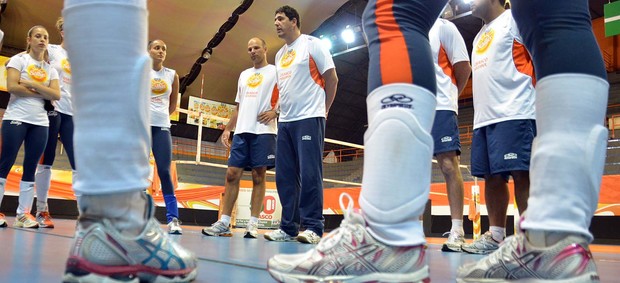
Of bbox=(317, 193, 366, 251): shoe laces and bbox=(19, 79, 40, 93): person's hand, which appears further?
bbox=(19, 79, 40, 93): person's hand

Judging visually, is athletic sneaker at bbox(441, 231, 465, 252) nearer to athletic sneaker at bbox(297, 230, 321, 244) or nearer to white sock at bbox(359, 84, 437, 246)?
athletic sneaker at bbox(297, 230, 321, 244)

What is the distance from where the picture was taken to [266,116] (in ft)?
11.7

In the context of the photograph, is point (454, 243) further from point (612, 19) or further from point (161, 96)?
point (612, 19)

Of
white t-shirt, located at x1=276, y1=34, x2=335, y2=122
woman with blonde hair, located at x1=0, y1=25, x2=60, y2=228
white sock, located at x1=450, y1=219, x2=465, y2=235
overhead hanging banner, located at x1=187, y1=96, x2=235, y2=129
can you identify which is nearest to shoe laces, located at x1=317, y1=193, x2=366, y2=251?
white sock, located at x1=450, y1=219, x2=465, y2=235

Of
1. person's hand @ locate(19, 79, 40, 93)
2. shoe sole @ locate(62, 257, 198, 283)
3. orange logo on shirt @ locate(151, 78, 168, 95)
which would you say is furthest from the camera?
orange logo on shirt @ locate(151, 78, 168, 95)

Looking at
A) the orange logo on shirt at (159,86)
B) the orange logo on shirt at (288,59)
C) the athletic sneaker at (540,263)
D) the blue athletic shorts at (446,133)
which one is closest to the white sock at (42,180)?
the orange logo on shirt at (159,86)

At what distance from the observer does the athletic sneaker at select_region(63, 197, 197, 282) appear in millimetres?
661

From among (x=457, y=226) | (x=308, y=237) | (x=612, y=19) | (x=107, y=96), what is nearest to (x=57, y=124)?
(x=308, y=237)

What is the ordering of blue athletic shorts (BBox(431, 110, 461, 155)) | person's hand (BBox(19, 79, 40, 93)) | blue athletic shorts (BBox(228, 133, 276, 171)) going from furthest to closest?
blue athletic shorts (BBox(228, 133, 276, 171))
person's hand (BBox(19, 79, 40, 93))
blue athletic shorts (BBox(431, 110, 461, 155))

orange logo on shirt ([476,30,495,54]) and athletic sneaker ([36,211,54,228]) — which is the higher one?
orange logo on shirt ([476,30,495,54])

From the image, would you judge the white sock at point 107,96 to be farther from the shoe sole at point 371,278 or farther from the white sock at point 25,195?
the white sock at point 25,195

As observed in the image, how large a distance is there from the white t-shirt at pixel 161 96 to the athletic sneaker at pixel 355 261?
3.01m

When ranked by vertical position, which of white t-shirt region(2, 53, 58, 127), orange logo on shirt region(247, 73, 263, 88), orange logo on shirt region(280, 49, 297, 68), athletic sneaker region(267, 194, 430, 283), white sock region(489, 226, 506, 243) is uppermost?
orange logo on shirt region(280, 49, 297, 68)

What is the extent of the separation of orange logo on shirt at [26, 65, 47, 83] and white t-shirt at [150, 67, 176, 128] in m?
0.70
